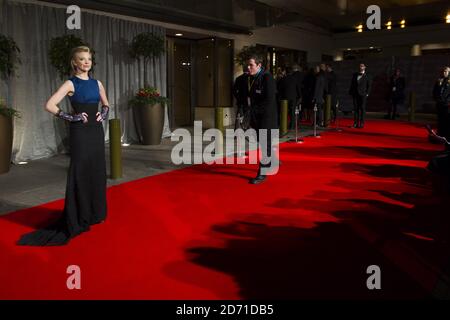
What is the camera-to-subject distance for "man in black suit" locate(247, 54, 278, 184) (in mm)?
5266

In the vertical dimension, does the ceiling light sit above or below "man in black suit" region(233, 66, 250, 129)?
above

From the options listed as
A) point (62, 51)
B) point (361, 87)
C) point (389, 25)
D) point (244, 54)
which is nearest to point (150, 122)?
point (62, 51)

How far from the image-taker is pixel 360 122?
454 inches

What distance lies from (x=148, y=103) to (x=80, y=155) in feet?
17.4

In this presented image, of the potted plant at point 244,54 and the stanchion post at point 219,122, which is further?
the potted plant at point 244,54

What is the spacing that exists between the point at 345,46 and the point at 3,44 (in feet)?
53.2

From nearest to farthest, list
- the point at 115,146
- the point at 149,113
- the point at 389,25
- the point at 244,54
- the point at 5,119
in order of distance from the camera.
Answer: the point at 115,146, the point at 5,119, the point at 149,113, the point at 244,54, the point at 389,25

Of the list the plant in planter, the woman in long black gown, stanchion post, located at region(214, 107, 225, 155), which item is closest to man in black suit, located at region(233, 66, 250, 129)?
stanchion post, located at region(214, 107, 225, 155)

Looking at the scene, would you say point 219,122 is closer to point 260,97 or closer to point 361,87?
point 260,97

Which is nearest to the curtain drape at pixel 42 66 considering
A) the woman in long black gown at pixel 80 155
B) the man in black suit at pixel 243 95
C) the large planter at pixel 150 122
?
the large planter at pixel 150 122

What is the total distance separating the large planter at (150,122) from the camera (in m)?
8.71

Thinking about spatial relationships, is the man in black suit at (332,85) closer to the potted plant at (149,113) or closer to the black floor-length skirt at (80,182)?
the potted plant at (149,113)

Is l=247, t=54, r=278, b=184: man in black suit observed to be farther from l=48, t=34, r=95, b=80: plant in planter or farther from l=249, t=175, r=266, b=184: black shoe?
l=48, t=34, r=95, b=80: plant in planter

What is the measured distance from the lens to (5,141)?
19.8 feet
